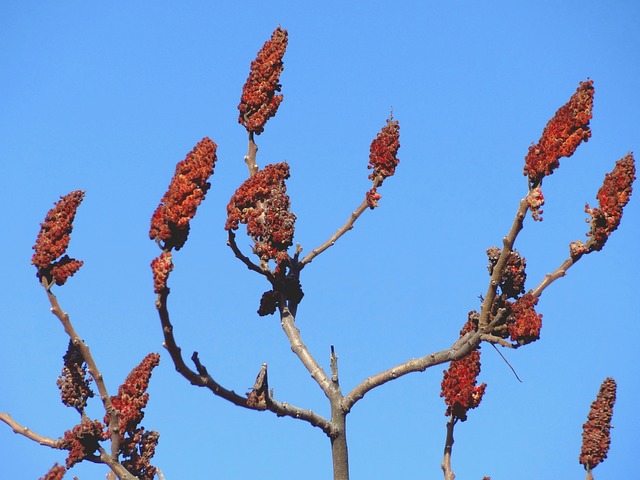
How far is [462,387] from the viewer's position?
933 cm

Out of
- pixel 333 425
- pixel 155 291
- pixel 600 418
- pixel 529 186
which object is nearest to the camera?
pixel 155 291

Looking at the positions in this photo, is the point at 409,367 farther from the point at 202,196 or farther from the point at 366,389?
the point at 202,196

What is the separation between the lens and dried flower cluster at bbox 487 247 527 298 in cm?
825

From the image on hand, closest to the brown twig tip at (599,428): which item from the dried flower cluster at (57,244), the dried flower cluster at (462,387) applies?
the dried flower cluster at (462,387)

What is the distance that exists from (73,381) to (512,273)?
12.1ft

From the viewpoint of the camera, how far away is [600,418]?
30.9ft

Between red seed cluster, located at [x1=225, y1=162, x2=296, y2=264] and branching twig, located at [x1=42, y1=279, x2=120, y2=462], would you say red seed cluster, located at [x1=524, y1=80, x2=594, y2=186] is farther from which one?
branching twig, located at [x1=42, y1=279, x2=120, y2=462]

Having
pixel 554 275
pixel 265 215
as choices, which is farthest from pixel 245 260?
pixel 554 275

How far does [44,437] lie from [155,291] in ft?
7.31

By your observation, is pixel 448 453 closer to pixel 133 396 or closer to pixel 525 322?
pixel 525 322

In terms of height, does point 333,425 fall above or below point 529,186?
below

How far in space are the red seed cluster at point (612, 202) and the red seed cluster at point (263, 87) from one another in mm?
3449

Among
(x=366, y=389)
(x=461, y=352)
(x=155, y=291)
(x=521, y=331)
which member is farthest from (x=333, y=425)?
(x=155, y=291)

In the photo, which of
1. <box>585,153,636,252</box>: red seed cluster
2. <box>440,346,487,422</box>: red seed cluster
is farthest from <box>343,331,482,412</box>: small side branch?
<box>585,153,636,252</box>: red seed cluster
